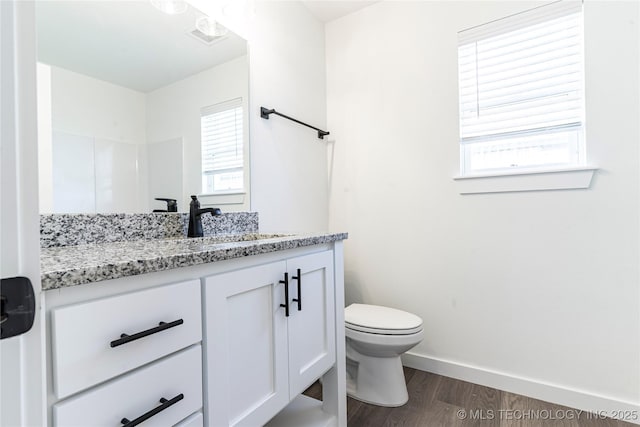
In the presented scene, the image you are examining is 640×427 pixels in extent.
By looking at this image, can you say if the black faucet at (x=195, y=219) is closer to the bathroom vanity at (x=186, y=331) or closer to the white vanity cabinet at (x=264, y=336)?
the bathroom vanity at (x=186, y=331)

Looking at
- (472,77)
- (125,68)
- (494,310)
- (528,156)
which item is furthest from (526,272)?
(125,68)

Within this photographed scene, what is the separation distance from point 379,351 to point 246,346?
2.91ft

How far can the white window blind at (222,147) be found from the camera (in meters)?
1.52

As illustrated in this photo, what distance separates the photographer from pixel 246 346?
3.02 ft

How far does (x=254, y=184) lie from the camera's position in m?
1.74

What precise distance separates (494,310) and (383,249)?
28.3 inches

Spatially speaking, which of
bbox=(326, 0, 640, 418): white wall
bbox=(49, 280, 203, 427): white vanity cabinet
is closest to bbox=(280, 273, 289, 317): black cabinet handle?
bbox=(49, 280, 203, 427): white vanity cabinet

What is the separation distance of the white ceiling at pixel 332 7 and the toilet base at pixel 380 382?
2.22m

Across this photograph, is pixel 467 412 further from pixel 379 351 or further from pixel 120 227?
pixel 120 227

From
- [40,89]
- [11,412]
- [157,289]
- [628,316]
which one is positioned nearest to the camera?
[11,412]

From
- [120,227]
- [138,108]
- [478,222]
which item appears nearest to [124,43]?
[138,108]

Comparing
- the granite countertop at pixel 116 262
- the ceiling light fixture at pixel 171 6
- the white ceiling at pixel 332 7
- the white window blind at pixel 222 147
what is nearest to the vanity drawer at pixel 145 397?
the granite countertop at pixel 116 262

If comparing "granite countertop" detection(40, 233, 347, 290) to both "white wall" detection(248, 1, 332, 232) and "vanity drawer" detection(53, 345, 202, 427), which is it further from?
"white wall" detection(248, 1, 332, 232)

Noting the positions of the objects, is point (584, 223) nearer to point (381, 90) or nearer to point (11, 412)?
point (381, 90)
